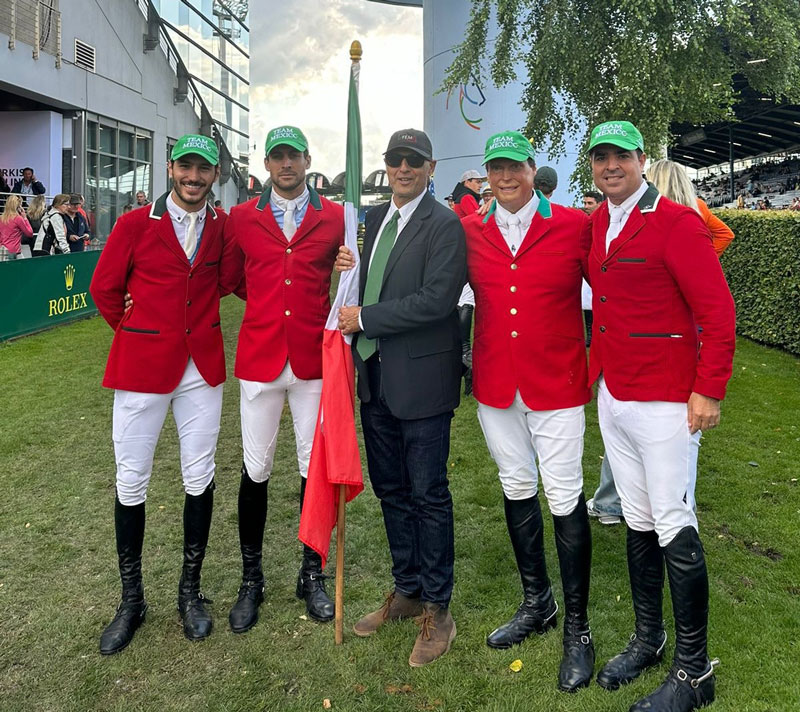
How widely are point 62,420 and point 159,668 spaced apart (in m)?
4.88

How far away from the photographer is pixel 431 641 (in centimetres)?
327

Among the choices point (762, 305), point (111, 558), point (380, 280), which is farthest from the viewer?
point (762, 305)

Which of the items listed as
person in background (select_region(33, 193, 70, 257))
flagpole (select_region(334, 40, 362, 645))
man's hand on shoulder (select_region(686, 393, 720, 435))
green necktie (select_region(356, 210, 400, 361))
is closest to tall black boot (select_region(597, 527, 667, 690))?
man's hand on shoulder (select_region(686, 393, 720, 435))

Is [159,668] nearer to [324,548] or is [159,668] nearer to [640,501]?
[324,548]

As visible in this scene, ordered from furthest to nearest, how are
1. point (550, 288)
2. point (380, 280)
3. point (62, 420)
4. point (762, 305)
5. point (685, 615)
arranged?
1. point (762, 305)
2. point (62, 420)
3. point (380, 280)
4. point (550, 288)
5. point (685, 615)

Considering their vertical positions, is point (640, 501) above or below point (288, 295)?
below

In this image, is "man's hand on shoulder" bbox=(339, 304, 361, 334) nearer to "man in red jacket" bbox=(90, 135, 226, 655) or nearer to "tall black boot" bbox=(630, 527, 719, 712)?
"man in red jacket" bbox=(90, 135, 226, 655)

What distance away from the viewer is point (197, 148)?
3328 mm

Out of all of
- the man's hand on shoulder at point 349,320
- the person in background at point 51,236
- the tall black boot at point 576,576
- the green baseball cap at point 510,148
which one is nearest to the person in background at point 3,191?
the person in background at point 51,236

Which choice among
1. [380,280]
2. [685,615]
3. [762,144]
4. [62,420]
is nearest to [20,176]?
[62,420]

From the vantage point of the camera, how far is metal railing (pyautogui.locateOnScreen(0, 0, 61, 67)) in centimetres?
1638

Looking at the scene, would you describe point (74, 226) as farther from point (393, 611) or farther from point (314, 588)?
point (393, 611)

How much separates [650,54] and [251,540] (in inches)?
409

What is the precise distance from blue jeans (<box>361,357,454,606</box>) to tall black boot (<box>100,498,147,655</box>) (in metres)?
1.21
